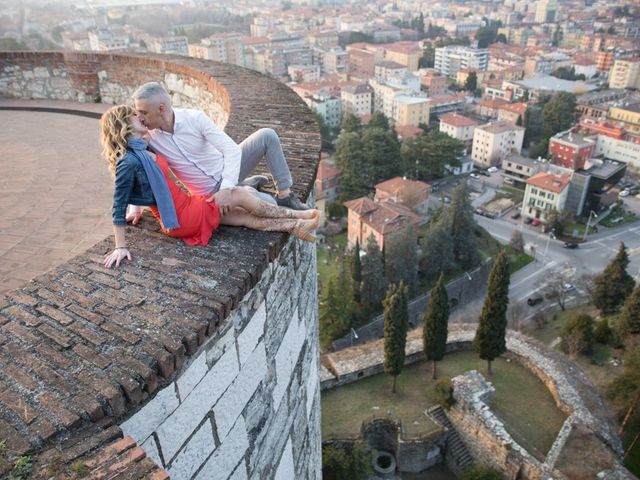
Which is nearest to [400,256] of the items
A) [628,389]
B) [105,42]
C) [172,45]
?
[628,389]

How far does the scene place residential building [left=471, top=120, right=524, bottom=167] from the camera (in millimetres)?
42438

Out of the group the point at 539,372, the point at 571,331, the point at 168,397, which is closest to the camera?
the point at 168,397

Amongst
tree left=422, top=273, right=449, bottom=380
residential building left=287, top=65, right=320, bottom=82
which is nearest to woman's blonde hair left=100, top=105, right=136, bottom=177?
tree left=422, top=273, right=449, bottom=380

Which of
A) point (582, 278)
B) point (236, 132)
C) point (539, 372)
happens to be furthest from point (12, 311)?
point (582, 278)

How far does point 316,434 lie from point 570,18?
120270 millimetres

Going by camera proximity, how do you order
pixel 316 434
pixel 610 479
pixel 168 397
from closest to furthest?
pixel 168 397 < pixel 316 434 < pixel 610 479

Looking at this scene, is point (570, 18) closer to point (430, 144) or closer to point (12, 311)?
point (430, 144)

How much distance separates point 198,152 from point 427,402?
14.6 meters

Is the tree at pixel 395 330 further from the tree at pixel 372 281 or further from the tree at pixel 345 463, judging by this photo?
→ the tree at pixel 372 281

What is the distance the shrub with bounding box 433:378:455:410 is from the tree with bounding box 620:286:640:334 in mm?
6861

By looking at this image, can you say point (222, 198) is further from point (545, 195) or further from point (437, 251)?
point (545, 195)

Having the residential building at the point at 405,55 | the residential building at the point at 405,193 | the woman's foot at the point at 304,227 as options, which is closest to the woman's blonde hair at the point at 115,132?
the woman's foot at the point at 304,227

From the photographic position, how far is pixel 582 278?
27.8m

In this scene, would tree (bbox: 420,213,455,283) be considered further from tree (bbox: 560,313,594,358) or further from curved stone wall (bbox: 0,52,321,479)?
curved stone wall (bbox: 0,52,321,479)
